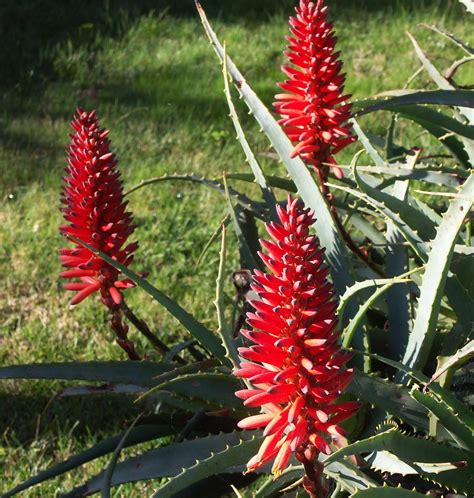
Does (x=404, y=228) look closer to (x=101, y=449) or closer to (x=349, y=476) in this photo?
(x=349, y=476)

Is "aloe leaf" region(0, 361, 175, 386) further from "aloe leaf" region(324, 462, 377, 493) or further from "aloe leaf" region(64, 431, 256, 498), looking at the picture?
"aloe leaf" region(324, 462, 377, 493)

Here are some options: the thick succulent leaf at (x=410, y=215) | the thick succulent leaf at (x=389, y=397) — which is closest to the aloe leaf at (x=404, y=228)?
the thick succulent leaf at (x=410, y=215)

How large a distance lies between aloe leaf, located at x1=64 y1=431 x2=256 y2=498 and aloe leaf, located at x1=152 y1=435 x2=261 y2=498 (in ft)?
0.51

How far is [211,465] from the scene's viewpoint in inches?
65.7

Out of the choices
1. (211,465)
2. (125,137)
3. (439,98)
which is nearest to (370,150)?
(439,98)

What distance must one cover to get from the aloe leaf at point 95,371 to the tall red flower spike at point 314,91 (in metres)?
0.56

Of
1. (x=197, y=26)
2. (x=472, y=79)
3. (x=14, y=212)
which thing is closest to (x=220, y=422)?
(x=14, y=212)

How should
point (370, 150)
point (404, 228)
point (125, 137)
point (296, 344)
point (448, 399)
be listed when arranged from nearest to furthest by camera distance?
1. point (296, 344)
2. point (448, 399)
3. point (404, 228)
4. point (370, 150)
5. point (125, 137)

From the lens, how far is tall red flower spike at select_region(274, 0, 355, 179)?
1996mm

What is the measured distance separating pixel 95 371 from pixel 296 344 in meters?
0.62

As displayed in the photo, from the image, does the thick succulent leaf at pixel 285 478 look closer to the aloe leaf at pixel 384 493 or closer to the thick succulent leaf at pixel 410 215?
the aloe leaf at pixel 384 493

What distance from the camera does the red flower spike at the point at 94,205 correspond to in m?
1.94

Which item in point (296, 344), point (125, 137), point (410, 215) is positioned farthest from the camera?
point (125, 137)

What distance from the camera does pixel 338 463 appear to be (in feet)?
5.70
